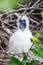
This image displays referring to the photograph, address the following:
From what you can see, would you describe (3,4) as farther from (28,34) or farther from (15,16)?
(15,16)

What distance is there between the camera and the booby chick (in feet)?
10.3

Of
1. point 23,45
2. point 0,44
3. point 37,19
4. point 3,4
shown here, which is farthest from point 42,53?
point 37,19

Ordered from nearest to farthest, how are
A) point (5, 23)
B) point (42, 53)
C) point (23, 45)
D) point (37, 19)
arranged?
point (42, 53) < point (23, 45) < point (5, 23) < point (37, 19)

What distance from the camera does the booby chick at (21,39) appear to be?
3.13 meters

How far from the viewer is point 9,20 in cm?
405

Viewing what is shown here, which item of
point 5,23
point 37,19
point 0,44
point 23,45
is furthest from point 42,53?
point 37,19

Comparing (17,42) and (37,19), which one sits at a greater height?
(37,19)

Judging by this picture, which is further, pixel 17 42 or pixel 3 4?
pixel 17 42

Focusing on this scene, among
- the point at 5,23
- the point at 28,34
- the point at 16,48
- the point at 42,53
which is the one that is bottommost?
the point at 42,53

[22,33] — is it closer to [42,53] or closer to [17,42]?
[17,42]

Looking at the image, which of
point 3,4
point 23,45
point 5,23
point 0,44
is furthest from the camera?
point 5,23

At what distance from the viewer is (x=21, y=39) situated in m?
3.20

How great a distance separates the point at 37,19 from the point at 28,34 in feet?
4.02

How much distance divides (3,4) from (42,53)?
1.21ft
